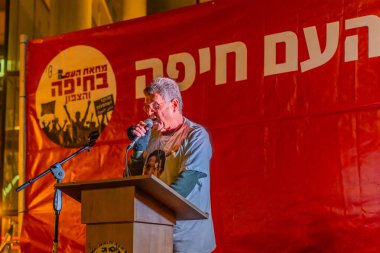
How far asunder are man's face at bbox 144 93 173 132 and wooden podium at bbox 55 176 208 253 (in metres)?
0.75

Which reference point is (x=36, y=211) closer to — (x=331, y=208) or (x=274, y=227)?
(x=274, y=227)

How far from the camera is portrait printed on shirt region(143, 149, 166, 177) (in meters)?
3.11

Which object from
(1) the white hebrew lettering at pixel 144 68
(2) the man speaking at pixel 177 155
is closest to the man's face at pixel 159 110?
(2) the man speaking at pixel 177 155

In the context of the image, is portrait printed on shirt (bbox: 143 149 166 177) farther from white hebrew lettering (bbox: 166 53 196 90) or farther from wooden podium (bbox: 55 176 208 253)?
white hebrew lettering (bbox: 166 53 196 90)

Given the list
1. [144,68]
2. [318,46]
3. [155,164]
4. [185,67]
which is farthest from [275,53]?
[155,164]

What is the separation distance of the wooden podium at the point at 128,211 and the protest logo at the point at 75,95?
2034mm

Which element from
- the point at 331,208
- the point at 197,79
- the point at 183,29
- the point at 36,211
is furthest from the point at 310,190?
the point at 36,211

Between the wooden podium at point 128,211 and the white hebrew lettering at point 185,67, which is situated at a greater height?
the white hebrew lettering at point 185,67

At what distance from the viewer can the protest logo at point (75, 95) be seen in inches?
179

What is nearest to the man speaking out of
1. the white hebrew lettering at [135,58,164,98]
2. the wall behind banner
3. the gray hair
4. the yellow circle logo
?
the gray hair

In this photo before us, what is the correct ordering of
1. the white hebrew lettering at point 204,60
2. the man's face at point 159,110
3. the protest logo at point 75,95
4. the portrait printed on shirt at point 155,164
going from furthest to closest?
the protest logo at point 75,95, the white hebrew lettering at point 204,60, the man's face at point 159,110, the portrait printed on shirt at point 155,164

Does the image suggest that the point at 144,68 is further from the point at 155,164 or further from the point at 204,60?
the point at 155,164

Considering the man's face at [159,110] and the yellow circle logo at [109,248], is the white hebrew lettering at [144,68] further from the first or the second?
the yellow circle logo at [109,248]

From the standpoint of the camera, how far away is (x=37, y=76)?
4.89 m
